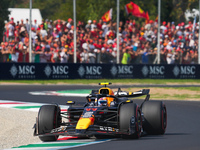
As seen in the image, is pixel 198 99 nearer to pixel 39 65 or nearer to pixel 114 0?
pixel 39 65

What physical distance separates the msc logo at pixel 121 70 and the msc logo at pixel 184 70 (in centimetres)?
300

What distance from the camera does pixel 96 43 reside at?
111ft

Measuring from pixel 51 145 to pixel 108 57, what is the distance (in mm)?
25502

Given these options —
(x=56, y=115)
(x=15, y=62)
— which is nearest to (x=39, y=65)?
(x=15, y=62)

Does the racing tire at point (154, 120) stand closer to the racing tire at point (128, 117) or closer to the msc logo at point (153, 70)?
the racing tire at point (128, 117)

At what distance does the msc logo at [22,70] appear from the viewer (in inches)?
1197

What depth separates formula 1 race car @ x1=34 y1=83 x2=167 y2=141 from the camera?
9.47 metres

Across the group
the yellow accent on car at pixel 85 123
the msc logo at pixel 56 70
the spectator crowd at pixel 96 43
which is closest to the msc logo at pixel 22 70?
the msc logo at pixel 56 70

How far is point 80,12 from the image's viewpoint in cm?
5891

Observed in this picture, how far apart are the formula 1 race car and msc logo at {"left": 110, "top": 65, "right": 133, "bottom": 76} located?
21225mm

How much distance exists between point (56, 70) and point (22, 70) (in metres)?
2.11

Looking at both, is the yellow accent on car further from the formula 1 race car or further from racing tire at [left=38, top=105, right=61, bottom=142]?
racing tire at [left=38, top=105, right=61, bottom=142]

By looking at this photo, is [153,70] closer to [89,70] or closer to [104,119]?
[89,70]

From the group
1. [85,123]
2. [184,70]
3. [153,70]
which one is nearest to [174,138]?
[85,123]
